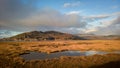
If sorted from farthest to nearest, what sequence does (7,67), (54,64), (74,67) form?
(54,64)
(74,67)
(7,67)

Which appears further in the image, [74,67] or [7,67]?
[74,67]

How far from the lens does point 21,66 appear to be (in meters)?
33.3

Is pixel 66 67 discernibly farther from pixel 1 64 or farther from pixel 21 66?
pixel 1 64

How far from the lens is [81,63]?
37.2 m

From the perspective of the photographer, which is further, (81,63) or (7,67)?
(81,63)

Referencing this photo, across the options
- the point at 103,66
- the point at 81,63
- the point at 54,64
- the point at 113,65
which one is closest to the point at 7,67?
the point at 54,64

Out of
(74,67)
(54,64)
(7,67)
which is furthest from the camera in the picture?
(54,64)

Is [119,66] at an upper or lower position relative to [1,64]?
lower

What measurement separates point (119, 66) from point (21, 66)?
21169mm

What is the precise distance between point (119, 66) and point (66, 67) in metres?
11.6

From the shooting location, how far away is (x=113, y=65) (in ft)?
116

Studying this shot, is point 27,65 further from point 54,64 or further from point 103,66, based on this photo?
point 103,66

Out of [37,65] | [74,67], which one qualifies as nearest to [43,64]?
[37,65]

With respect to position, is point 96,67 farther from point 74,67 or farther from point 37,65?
point 37,65
